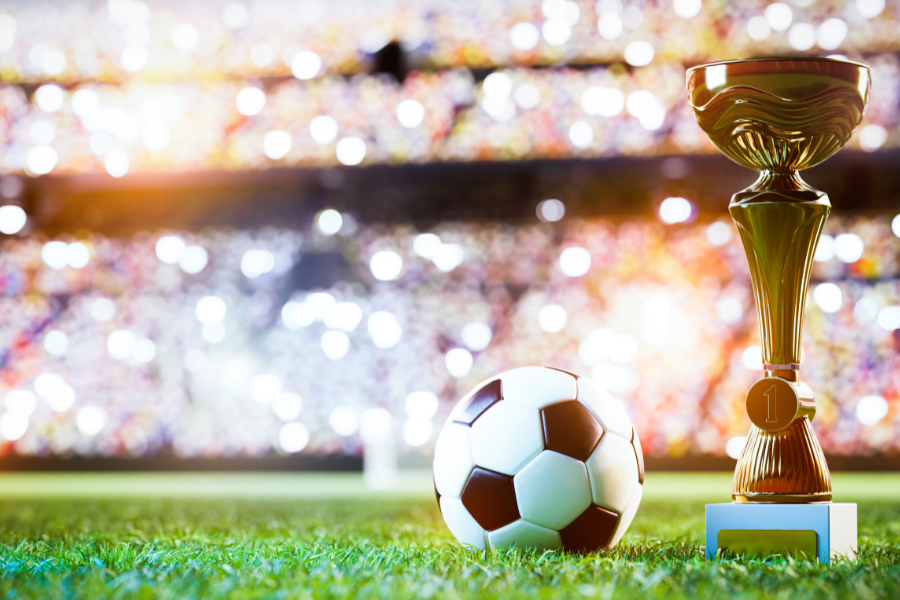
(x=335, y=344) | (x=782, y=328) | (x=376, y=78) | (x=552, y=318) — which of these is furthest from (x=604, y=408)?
(x=376, y=78)

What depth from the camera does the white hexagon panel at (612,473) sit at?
121cm

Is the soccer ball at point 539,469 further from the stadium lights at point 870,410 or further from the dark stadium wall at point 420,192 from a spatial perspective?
the stadium lights at point 870,410

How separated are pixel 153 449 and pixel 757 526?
4465mm

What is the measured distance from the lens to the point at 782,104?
1.23 m

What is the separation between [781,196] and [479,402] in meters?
0.57

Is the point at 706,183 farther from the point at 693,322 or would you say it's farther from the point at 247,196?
the point at 247,196

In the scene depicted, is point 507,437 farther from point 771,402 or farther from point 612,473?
point 771,402

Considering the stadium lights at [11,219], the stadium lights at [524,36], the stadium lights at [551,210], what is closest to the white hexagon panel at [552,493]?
the stadium lights at [551,210]

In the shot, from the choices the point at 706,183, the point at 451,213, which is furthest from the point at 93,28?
the point at 706,183

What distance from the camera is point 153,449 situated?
5.00 m

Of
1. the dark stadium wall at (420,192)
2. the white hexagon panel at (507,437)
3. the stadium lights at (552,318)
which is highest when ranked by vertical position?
the dark stadium wall at (420,192)

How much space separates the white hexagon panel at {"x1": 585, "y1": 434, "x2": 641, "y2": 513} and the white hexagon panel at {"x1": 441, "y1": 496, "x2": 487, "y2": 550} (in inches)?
7.2

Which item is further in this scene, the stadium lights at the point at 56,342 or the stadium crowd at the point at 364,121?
the stadium lights at the point at 56,342

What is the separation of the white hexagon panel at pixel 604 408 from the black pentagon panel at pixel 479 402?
0.43 feet
